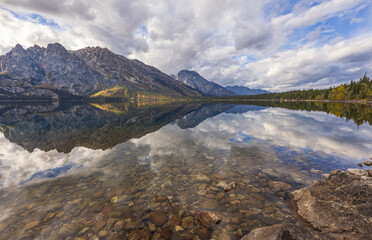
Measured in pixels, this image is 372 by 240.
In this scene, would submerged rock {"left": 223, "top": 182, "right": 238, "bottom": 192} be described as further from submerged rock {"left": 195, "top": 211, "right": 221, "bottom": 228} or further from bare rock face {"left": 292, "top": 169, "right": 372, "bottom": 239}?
bare rock face {"left": 292, "top": 169, "right": 372, "bottom": 239}

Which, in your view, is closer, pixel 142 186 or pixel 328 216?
pixel 328 216

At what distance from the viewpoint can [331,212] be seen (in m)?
8.38

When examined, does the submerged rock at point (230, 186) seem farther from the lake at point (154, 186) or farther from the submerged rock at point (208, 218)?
the submerged rock at point (208, 218)

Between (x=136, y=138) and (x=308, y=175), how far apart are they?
2581cm

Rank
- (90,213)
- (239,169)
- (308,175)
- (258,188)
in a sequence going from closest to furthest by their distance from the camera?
1. (90,213)
2. (258,188)
3. (308,175)
4. (239,169)

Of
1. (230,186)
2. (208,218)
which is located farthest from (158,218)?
(230,186)

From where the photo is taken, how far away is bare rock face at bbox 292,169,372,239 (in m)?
7.04

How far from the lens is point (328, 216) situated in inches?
328

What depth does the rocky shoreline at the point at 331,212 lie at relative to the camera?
6.59 metres

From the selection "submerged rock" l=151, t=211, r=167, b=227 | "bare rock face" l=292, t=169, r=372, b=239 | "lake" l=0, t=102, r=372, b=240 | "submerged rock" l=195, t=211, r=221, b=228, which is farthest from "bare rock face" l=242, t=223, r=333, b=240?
"submerged rock" l=151, t=211, r=167, b=227

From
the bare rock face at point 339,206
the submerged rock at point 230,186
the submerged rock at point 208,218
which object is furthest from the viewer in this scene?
the submerged rock at point 230,186

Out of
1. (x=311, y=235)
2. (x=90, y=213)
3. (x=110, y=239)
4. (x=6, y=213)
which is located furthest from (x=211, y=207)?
(x=6, y=213)

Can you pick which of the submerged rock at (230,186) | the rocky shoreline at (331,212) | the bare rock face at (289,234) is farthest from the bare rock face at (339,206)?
the submerged rock at (230,186)

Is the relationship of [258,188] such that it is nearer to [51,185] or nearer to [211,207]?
[211,207]
